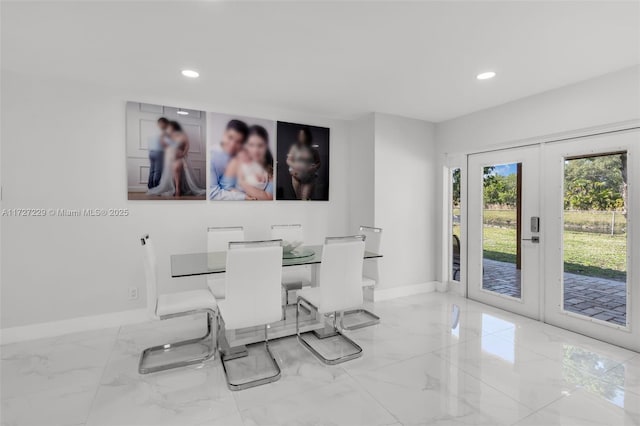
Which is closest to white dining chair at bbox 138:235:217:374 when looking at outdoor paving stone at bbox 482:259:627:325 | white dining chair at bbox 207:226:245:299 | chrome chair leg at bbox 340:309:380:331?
white dining chair at bbox 207:226:245:299

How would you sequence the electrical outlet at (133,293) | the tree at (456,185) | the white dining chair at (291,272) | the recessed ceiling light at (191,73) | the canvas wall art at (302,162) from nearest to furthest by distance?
the recessed ceiling light at (191,73)
the electrical outlet at (133,293)
the white dining chair at (291,272)
the canvas wall art at (302,162)
the tree at (456,185)

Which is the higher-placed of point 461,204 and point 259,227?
point 461,204

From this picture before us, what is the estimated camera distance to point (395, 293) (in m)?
4.51

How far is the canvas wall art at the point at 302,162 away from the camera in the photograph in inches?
169

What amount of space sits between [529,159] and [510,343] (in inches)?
82.1

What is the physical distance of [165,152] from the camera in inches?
143

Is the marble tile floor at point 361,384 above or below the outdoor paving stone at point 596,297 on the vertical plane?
below

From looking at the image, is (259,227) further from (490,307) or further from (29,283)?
(490,307)

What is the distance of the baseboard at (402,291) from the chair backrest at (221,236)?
2015 millimetres

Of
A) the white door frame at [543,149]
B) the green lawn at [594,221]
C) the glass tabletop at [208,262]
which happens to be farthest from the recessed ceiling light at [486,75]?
the glass tabletop at [208,262]

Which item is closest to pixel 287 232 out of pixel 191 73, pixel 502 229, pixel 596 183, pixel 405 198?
pixel 405 198

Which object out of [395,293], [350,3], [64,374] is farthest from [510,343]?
[64,374]

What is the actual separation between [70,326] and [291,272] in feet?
7.74

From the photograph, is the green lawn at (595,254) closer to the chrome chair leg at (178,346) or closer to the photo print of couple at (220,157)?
the photo print of couple at (220,157)
